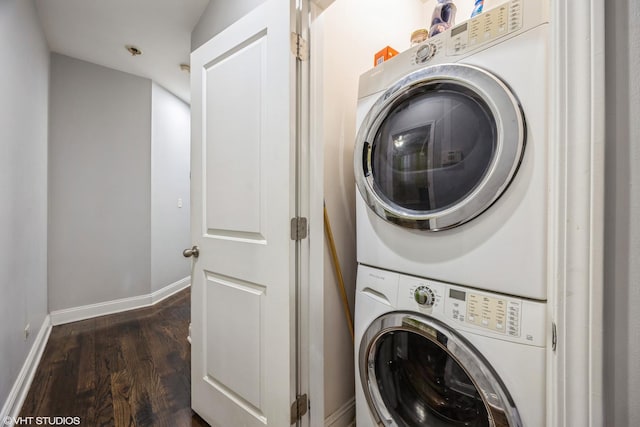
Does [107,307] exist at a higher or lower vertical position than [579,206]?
lower

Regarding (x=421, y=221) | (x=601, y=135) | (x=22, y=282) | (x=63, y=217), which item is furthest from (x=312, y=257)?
(x=63, y=217)

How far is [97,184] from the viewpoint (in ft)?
9.05

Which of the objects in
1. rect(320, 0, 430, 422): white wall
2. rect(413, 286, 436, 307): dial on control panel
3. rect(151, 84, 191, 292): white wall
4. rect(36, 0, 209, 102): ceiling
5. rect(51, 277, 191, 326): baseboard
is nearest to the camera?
rect(413, 286, 436, 307): dial on control panel

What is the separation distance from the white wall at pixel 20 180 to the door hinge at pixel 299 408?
4.77 ft

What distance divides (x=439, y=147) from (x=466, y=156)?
88mm

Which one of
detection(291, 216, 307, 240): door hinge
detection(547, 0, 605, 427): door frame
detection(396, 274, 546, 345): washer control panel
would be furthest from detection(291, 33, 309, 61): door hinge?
detection(396, 274, 546, 345): washer control panel

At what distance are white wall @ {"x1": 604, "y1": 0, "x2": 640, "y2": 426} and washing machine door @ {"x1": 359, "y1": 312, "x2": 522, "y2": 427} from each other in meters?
0.28

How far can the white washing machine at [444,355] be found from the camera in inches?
26.6

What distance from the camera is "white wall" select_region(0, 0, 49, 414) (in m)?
1.39

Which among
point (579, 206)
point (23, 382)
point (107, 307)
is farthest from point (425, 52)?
point (107, 307)

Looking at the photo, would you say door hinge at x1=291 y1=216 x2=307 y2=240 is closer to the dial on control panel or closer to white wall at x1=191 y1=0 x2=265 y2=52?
the dial on control panel

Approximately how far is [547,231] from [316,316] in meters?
0.84

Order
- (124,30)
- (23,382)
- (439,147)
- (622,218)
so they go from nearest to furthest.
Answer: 1. (622,218)
2. (439,147)
3. (23,382)
4. (124,30)

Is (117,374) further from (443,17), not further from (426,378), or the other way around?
(443,17)
